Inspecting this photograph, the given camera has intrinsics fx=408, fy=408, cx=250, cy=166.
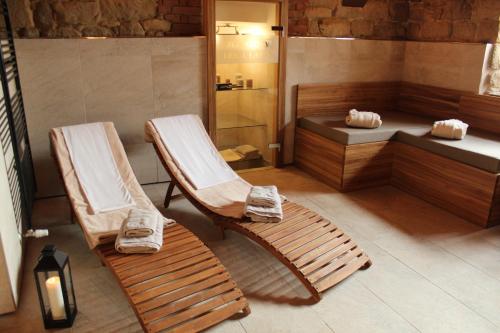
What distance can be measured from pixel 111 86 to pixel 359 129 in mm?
2385

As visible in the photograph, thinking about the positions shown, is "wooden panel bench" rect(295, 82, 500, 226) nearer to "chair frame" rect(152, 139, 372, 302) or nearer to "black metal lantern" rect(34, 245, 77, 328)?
"chair frame" rect(152, 139, 372, 302)

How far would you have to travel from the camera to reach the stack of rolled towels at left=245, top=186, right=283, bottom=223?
9.04 feet

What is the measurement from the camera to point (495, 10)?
13.2ft

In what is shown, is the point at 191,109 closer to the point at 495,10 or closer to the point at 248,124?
the point at 248,124

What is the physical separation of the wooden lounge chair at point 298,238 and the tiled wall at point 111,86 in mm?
965

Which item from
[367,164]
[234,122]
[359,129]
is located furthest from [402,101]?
[234,122]

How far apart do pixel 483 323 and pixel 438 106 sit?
2995 millimetres

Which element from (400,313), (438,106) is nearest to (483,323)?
(400,313)

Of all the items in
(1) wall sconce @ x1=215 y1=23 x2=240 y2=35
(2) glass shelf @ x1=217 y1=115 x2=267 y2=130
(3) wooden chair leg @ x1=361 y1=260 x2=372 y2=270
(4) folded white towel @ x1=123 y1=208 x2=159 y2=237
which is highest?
(1) wall sconce @ x1=215 y1=23 x2=240 y2=35

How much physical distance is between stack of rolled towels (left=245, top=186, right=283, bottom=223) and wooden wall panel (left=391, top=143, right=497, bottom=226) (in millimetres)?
1625

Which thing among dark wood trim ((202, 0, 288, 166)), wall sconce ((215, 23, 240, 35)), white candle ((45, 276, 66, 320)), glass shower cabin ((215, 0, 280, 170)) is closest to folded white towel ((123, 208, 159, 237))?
white candle ((45, 276, 66, 320))

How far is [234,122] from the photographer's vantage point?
4.55 m

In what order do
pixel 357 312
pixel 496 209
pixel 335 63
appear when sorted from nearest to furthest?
1. pixel 357 312
2. pixel 496 209
3. pixel 335 63

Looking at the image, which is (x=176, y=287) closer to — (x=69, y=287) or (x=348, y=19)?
(x=69, y=287)
